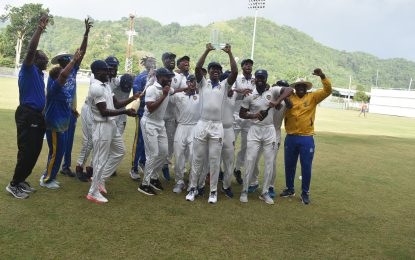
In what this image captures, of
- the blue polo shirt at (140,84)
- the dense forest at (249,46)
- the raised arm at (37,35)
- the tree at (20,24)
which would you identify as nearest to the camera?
the raised arm at (37,35)

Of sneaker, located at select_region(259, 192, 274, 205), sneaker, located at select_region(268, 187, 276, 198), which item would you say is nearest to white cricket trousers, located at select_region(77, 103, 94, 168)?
sneaker, located at select_region(259, 192, 274, 205)

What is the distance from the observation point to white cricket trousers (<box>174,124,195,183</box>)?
7.25m

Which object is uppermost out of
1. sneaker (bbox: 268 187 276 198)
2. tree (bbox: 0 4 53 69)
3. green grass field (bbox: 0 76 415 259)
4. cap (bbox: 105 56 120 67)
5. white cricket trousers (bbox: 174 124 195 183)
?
tree (bbox: 0 4 53 69)

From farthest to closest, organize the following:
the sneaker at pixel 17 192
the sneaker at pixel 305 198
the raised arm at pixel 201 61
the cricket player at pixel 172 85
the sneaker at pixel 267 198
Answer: the cricket player at pixel 172 85 < the sneaker at pixel 305 198 < the sneaker at pixel 267 198 < the raised arm at pixel 201 61 < the sneaker at pixel 17 192

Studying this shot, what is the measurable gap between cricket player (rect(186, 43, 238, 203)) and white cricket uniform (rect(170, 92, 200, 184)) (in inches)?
24.3

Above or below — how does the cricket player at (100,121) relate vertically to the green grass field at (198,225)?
above

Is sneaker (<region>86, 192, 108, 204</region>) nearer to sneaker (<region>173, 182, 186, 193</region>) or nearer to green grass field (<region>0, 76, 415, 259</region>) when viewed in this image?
green grass field (<region>0, 76, 415, 259</region>)

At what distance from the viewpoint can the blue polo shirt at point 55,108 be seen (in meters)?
6.41

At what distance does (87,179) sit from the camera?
24.0 feet

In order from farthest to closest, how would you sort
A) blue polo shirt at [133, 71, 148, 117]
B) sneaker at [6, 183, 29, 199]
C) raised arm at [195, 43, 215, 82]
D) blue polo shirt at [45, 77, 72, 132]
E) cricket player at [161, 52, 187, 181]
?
1. blue polo shirt at [133, 71, 148, 117]
2. cricket player at [161, 52, 187, 181]
3. blue polo shirt at [45, 77, 72, 132]
4. raised arm at [195, 43, 215, 82]
5. sneaker at [6, 183, 29, 199]

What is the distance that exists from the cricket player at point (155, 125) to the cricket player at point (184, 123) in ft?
1.41

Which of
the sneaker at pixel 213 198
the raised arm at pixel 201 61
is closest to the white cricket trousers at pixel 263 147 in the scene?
the sneaker at pixel 213 198

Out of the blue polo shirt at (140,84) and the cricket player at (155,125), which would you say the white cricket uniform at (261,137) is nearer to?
the cricket player at (155,125)

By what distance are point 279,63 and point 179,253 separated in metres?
127
